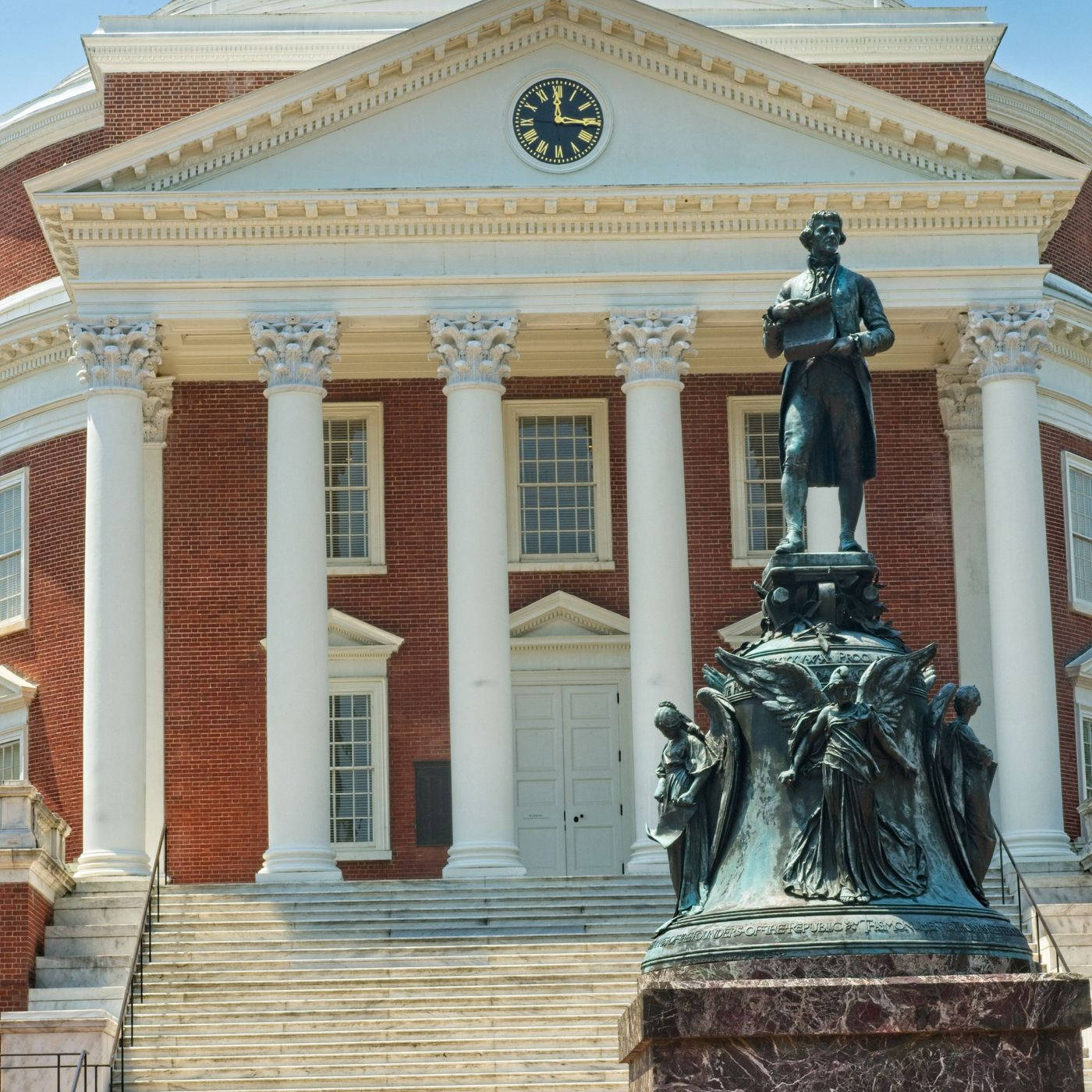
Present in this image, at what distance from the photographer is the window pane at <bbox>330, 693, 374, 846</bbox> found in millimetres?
34188

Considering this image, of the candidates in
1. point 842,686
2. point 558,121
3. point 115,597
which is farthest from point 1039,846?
point 842,686

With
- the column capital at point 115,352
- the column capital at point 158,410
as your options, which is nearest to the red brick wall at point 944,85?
the column capital at point 158,410

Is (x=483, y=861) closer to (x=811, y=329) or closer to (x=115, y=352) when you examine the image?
(x=115, y=352)

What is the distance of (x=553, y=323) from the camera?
104 ft

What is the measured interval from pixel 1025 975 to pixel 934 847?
103 centimetres

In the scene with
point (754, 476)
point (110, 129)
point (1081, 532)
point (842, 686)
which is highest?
point (110, 129)

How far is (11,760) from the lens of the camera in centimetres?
3612

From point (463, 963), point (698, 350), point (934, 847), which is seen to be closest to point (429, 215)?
point (698, 350)

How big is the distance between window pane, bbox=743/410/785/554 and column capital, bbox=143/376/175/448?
862 centimetres

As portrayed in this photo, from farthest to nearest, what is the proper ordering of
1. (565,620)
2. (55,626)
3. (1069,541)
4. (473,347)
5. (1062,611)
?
(1069,541) < (1062,611) < (55,626) < (565,620) < (473,347)

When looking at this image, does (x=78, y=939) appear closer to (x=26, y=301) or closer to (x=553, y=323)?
(x=553, y=323)

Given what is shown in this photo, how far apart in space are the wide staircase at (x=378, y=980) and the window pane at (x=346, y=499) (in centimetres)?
812

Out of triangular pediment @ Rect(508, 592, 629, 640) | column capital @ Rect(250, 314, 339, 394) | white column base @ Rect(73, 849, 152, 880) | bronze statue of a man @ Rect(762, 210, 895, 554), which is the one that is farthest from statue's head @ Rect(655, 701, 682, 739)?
triangular pediment @ Rect(508, 592, 629, 640)

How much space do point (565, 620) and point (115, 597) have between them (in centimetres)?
780
